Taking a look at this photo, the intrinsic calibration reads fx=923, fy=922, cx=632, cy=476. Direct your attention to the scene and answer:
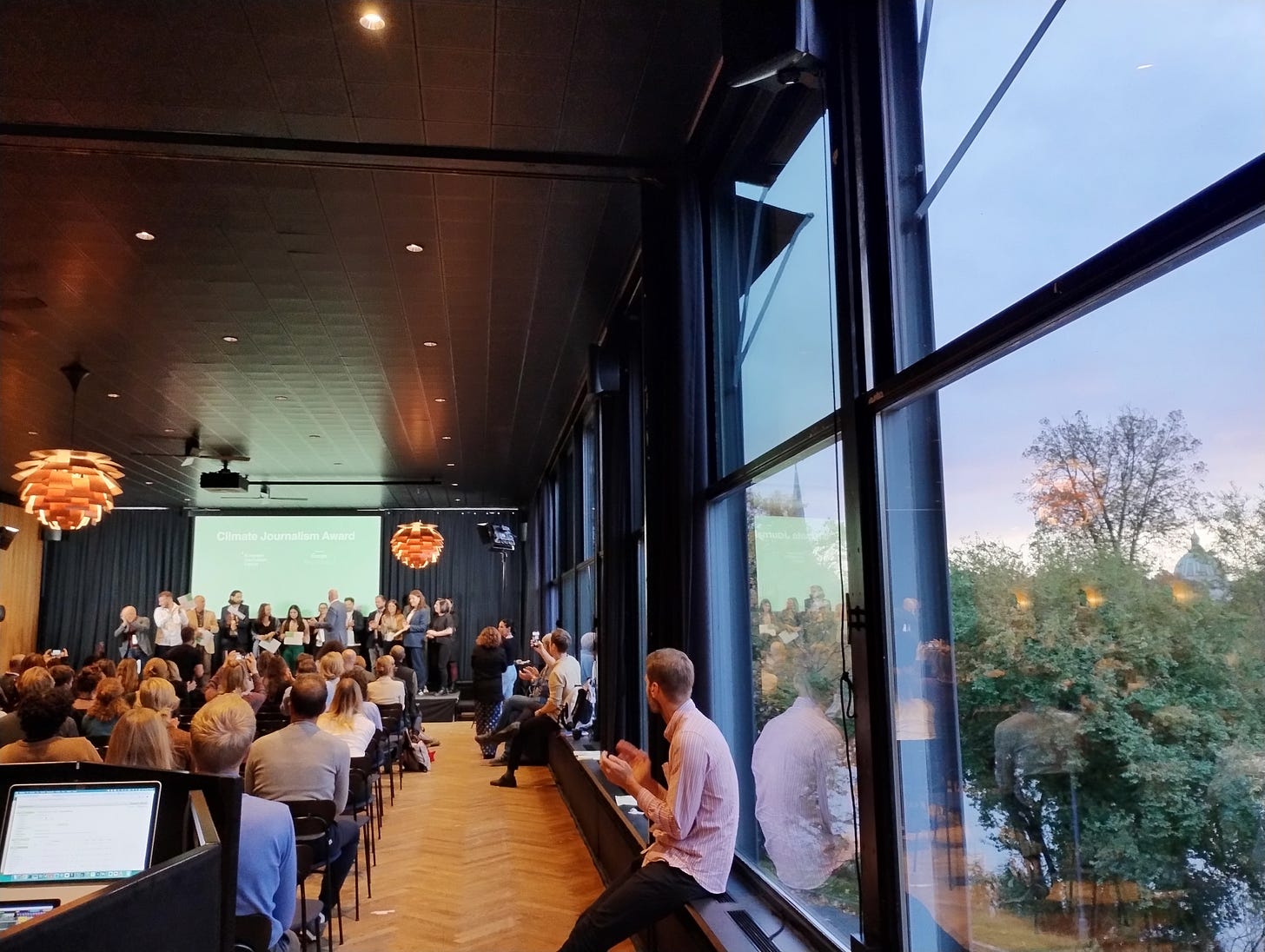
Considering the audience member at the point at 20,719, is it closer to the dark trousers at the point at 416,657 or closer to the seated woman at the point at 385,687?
the seated woman at the point at 385,687

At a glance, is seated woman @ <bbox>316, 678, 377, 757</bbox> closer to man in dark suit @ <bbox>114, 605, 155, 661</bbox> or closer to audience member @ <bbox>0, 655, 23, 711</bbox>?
audience member @ <bbox>0, 655, 23, 711</bbox>

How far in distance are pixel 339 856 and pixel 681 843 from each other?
6.91 ft

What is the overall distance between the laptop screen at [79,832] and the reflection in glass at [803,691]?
1.76 meters

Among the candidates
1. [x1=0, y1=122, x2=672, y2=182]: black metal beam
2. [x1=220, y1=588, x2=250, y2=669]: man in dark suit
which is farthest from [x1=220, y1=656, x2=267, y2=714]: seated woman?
[x1=220, y1=588, x2=250, y2=669]: man in dark suit

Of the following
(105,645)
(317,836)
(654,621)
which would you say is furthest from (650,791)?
(105,645)

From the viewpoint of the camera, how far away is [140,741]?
122 inches

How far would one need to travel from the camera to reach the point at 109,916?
768 millimetres

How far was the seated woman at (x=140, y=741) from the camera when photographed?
310cm

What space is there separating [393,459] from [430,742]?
4.21 meters

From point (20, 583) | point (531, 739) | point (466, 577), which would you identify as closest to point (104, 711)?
point (531, 739)

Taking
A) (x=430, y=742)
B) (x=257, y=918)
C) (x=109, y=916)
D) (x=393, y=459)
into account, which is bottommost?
(x=430, y=742)

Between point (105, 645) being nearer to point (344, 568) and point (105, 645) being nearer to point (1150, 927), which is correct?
point (344, 568)

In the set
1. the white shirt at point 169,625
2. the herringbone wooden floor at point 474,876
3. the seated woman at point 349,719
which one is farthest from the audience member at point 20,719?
the white shirt at point 169,625

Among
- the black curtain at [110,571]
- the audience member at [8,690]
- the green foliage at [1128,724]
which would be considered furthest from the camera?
the black curtain at [110,571]
